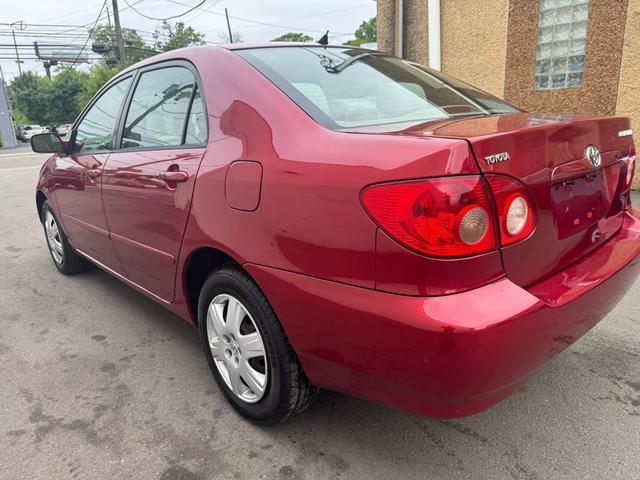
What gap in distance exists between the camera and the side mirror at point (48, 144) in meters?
3.75

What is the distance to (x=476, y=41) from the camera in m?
7.52

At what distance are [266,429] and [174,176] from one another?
3.99 feet

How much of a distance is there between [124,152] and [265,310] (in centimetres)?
153

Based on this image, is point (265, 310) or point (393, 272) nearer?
point (393, 272)

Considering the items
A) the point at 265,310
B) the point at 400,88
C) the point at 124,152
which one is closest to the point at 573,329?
the point at 265,310

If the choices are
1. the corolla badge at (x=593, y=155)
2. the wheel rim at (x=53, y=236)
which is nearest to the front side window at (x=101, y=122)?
the wheel rim at (x=53, y=236)

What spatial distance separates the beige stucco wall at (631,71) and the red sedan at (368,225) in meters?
4.72

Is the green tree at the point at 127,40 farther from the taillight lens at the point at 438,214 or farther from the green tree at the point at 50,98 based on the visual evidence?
the taillight lens at the point at 438,214

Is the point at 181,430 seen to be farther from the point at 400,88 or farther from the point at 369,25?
Answer: the point at 369,25

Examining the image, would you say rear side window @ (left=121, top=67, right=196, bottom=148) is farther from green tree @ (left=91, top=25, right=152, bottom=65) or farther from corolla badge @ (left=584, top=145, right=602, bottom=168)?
green tree @ (left=91, top=25, right=152, bottom=65)

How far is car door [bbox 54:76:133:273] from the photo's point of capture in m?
3.15

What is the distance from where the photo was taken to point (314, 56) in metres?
2.47

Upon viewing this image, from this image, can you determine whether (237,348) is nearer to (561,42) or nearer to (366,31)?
(561,42)

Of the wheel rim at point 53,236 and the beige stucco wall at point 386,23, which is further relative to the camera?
the beige stucco wall at point 386,23
